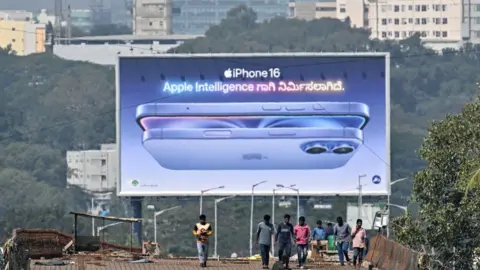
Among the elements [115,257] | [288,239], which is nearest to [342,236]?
[288,239]

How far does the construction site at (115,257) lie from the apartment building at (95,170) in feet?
328

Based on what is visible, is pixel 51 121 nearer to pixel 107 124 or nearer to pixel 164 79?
pixel 107 124

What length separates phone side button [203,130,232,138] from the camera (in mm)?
93000

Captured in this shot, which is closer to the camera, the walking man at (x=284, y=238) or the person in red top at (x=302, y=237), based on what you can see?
the walking man at (x=284, y=238)

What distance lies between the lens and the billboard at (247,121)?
92000 millimetres

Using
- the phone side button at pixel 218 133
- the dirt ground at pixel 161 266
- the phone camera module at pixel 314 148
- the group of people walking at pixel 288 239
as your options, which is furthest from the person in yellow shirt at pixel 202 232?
the phone side button at pixel 218 133

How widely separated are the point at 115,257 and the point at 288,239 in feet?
24.1

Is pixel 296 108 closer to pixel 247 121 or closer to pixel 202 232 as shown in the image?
→ pixel 247 121

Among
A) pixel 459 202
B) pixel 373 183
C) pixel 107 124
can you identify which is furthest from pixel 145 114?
pixel 107 124

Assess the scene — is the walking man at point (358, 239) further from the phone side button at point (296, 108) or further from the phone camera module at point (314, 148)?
the phone side button at point (296, 108)

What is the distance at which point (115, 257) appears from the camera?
58.5 metres

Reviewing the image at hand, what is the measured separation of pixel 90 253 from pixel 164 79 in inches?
1304

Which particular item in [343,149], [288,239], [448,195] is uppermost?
[343,149]

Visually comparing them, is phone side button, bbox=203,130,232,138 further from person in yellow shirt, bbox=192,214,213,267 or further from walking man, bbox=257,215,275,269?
walking man, bbox=257,215,275,269
